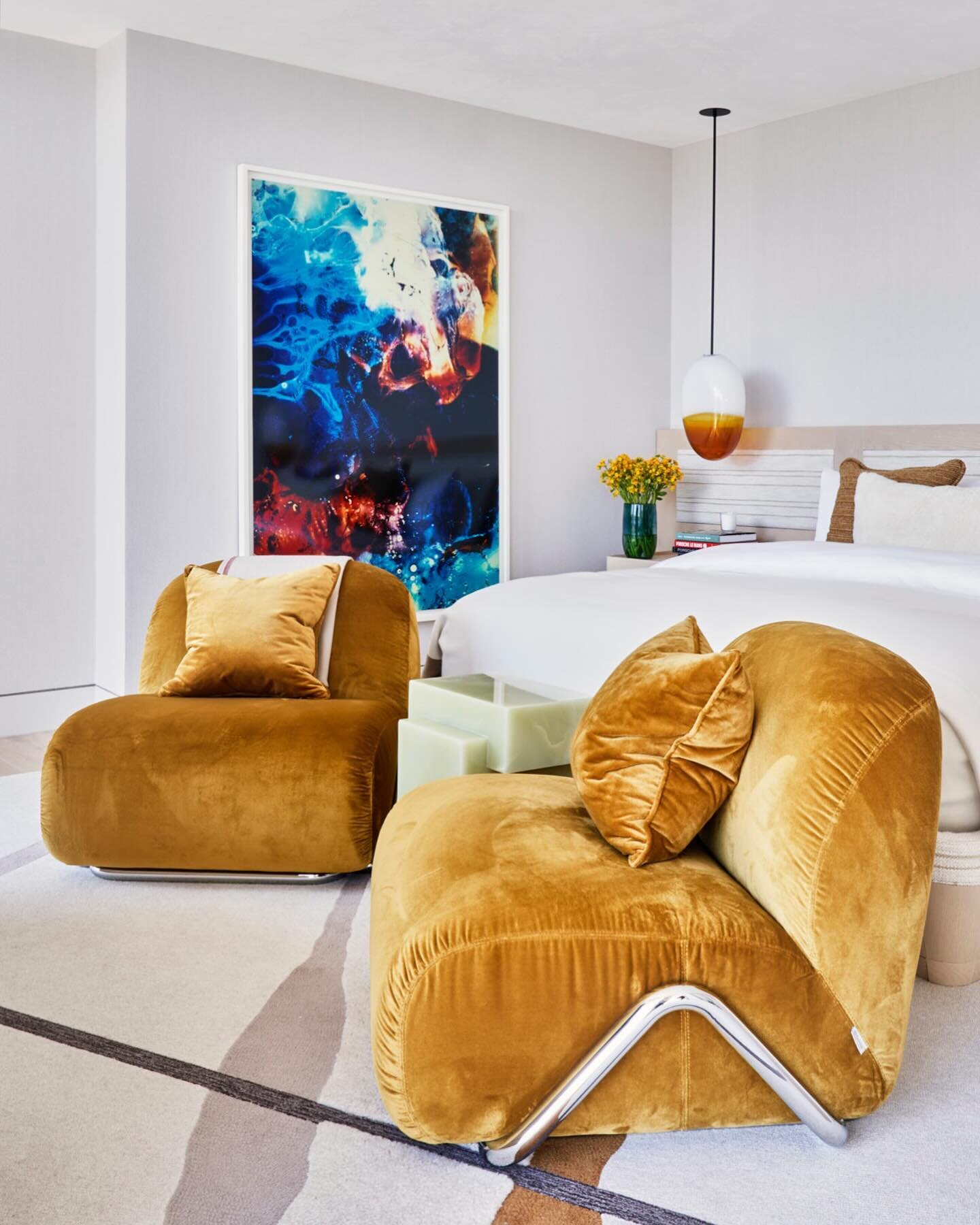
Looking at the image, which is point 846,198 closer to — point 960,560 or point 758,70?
point 758,70

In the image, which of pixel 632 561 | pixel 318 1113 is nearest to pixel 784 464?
pixel 632 561

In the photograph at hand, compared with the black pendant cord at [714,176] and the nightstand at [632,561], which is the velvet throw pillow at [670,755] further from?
the black pendant cord at [714,176]

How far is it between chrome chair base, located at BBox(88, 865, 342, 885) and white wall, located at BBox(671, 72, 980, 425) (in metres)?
3.13

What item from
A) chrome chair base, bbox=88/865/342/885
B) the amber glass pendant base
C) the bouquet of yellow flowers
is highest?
the amber glass pendant base

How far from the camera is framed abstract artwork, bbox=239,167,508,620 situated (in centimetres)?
460

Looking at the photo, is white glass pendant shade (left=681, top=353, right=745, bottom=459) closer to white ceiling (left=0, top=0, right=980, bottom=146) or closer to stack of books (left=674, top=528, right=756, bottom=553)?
stack of books (left=674, top=528, right=756, bottom=553)

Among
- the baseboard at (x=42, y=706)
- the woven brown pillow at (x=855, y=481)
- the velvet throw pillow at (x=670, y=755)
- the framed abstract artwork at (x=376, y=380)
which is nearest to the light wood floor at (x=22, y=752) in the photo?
the baseboard at (x=42, y=706)

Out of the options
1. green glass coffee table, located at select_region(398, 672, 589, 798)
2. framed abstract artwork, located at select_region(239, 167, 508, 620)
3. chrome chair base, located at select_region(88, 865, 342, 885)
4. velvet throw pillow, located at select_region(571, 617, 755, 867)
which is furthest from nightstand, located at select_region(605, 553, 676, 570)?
velvet throw pillow, located at select_region(571, 617, 755, 867)

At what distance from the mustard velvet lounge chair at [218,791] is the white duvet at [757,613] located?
0.58 meters

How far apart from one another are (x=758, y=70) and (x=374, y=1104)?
400 centimetres

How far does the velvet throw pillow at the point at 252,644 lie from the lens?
3.16m

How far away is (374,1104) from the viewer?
1982 mm

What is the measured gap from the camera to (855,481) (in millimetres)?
4363

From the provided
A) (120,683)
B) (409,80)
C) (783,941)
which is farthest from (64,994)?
(409,80)
